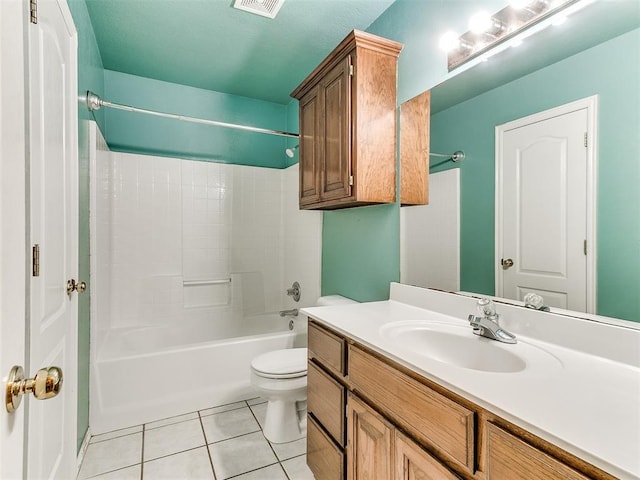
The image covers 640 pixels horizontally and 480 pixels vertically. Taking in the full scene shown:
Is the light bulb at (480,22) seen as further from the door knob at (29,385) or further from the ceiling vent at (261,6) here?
the door knob at (29,385)

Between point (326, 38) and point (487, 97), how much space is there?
1325 mm

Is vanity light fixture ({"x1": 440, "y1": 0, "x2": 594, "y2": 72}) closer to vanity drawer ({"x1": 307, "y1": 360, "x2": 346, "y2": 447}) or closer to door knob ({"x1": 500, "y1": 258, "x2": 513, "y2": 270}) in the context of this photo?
door knob ({"x1": 500, "y1": 258, "x2": 513, "y2": 270})

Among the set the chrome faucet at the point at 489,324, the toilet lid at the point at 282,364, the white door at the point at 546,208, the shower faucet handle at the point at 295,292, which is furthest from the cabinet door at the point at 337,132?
the shower faucet handle at the point at 295,292

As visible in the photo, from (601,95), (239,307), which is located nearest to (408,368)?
(601,95)

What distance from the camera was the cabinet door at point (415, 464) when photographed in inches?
32.1

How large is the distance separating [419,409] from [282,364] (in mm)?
1157

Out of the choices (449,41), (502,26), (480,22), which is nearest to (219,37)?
(449,41)

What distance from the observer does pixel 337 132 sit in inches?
67.6

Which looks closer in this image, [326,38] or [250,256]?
[326,38]

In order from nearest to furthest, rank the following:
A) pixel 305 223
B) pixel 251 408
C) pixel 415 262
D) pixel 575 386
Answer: pixel 575 386
pixel 415 262
pixel 251 408
pixel 305 223

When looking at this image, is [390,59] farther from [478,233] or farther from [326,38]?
[478,233]

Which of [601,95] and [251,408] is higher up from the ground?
[601,95]

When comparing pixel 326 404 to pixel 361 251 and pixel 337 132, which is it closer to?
pixel 361 251

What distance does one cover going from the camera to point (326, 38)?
2170mm
